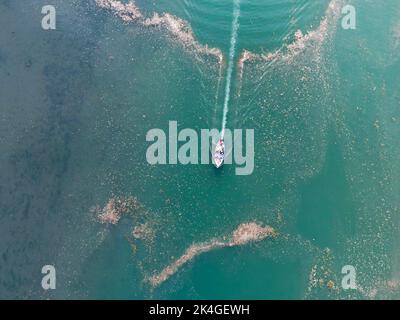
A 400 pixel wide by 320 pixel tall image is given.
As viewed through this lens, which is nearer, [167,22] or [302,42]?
[167,22]

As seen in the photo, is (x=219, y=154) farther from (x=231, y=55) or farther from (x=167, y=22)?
(x=167, y=22)

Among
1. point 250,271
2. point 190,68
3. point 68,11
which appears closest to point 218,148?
point 190,68

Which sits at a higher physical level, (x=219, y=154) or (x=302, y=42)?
(x=302, y=42)

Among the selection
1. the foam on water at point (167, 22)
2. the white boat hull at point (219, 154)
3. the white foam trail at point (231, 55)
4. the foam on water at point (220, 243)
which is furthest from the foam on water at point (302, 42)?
the foam on water at point (220, 243)

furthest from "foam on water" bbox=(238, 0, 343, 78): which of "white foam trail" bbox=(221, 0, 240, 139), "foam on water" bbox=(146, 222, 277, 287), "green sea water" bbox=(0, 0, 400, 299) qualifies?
"foam on water" bbox=(146, 222, 277, 287)

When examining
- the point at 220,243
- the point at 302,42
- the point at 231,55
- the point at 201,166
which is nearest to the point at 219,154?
the point at 201,166

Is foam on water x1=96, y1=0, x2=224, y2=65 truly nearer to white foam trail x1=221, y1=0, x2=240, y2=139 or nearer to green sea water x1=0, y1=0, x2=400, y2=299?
green sea water x1=0, y1=0, x2=400, y2=299

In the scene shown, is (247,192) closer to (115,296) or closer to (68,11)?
(115,296)

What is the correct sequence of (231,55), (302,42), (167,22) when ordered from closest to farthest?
(231,55) → (167,22) → (302,42)

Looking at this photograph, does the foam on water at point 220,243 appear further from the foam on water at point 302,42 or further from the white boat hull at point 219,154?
the foam on water at point 302,42
